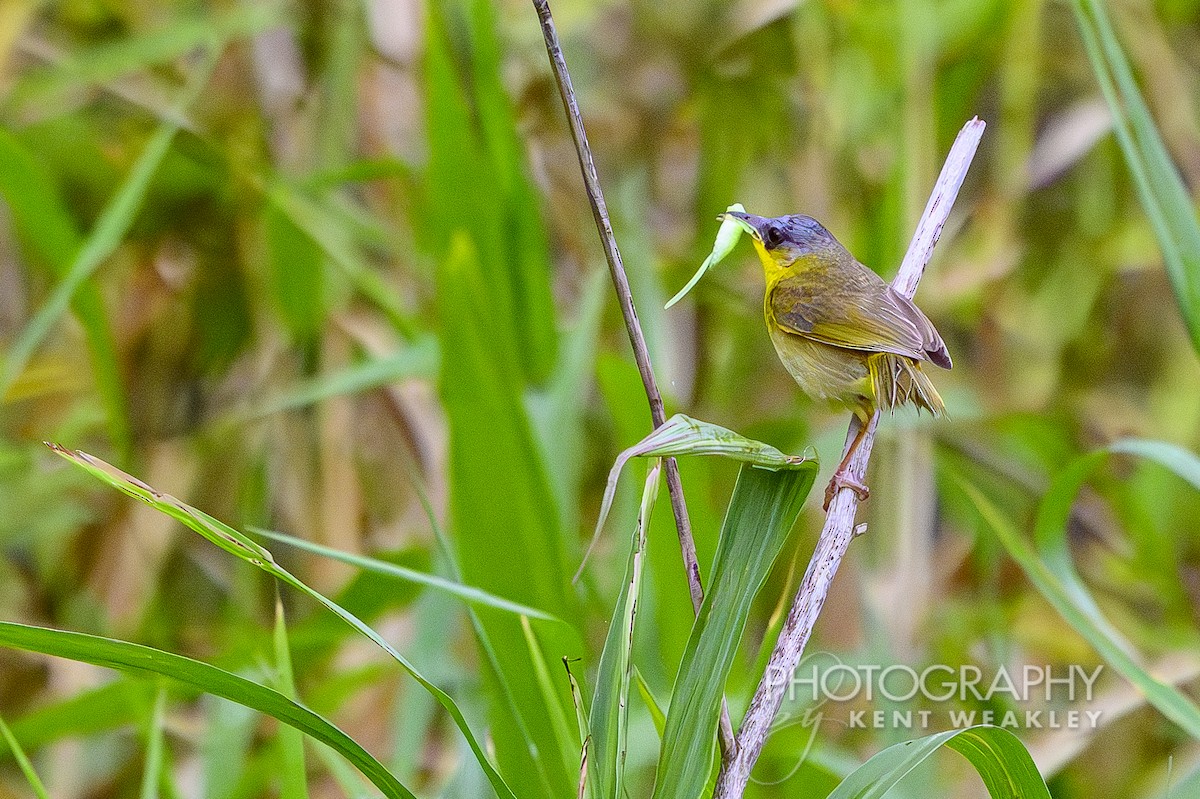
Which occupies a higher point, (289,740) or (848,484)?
(848,484)

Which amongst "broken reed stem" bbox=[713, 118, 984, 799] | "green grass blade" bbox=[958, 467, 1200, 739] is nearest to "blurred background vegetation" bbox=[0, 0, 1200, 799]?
"green grass blade" bbox=[958, 467, 1200, 739]

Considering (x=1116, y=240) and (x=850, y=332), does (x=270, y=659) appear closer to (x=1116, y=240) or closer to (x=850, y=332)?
(x=850, y=332)

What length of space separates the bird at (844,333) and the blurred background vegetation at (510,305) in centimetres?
42

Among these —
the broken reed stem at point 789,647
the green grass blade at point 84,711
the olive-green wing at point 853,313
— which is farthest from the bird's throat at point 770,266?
the green grass blade at point 84,711

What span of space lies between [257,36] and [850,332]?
1472mm

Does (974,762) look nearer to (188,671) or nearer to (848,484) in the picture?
(848,484)

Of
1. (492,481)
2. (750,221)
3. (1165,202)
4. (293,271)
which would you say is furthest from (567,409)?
(1165,202)

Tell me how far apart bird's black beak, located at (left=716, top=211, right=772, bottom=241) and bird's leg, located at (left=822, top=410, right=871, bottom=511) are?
19 centimetres

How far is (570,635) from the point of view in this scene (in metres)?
0.89

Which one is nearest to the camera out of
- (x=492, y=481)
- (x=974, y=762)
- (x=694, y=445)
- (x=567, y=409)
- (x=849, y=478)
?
(x=694, y=445)

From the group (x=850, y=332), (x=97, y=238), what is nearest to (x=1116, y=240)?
(x=850, y=332)

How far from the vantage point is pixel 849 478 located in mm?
781

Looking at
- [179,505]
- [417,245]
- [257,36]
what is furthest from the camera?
[257,36]

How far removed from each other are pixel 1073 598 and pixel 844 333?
438 millimetres
